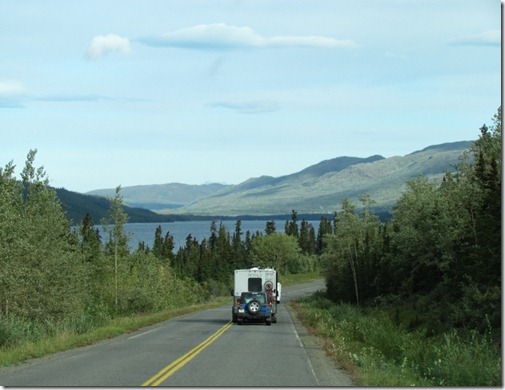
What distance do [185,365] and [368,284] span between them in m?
69.8

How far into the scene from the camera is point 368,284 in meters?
88.4

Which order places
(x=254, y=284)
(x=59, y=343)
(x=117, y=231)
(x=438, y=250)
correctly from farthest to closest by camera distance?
1. (x=117, y=231)
2. (x=438, y=250)
3. (x=254, y=284)
4. (x=59, y=343)

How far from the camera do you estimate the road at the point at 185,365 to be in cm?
1694

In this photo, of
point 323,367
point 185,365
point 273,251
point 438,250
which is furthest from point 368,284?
point 273,251

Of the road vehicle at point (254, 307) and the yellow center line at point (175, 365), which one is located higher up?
the yellow center line at point (175, 365)

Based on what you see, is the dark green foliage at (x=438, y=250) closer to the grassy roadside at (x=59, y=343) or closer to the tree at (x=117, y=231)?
the grassy roadside at (x=59, y=343)

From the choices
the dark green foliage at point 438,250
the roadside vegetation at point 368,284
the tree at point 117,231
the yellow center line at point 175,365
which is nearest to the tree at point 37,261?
the roadside vegetation at point 368,284

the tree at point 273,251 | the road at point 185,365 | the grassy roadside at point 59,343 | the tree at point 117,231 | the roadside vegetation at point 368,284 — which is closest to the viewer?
the road at point 185,365

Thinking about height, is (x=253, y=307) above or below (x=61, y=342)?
below

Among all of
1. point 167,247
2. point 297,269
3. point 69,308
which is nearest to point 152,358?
point 69,308

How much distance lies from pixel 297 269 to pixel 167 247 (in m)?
34.8

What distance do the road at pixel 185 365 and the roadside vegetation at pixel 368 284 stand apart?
108 centimetres

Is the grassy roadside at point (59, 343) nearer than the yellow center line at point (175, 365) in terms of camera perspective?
No

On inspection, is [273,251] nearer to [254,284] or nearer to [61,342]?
[254,284]
